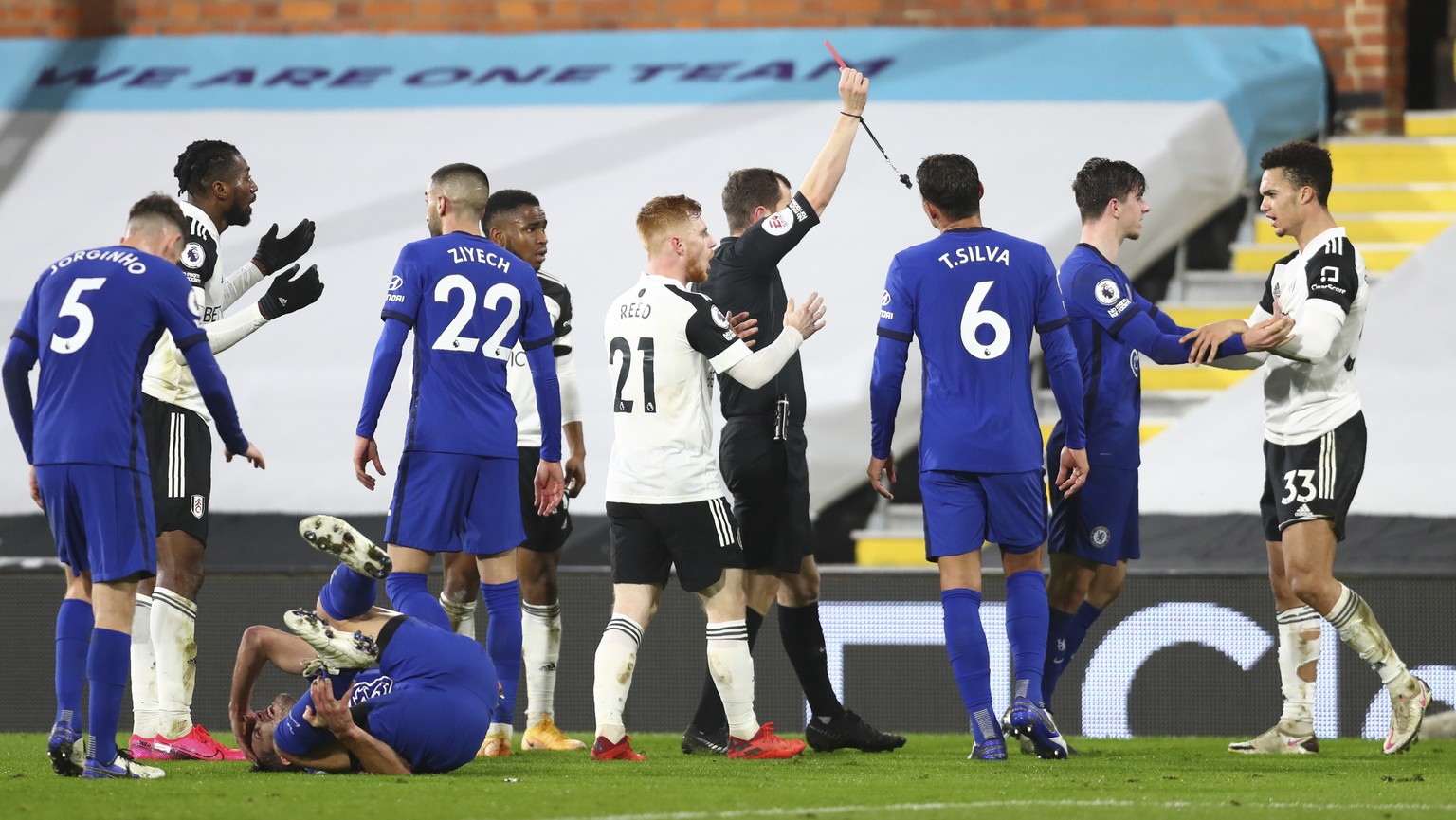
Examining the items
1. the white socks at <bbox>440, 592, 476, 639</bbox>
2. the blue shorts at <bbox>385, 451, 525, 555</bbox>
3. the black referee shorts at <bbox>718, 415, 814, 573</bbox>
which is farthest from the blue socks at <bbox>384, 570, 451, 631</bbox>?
the black referee shorts at <bbox>718, 415, 814, 573</bbox>

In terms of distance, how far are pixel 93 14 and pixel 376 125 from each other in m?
2.76

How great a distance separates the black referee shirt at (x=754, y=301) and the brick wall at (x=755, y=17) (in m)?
4.93

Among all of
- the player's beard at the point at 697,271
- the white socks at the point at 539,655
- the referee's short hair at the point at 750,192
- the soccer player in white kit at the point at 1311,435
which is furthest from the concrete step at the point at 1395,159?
the white socks at the point at 539,655

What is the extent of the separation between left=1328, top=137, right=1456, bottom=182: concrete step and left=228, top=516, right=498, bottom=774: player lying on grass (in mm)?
6924

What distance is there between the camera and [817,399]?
341 inches

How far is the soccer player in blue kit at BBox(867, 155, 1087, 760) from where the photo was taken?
5879 mm

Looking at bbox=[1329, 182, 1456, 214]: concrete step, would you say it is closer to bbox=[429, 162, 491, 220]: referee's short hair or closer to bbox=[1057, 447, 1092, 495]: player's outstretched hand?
bbox=[1057, 447, 1092, 495]: player's outstretched hand

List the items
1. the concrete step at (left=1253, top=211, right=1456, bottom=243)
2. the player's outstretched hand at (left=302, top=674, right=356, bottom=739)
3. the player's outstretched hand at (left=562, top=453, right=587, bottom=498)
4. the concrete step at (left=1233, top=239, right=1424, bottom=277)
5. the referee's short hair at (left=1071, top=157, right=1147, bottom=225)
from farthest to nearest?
the concrete step at (left=1253, top=211, right=1456, bottom=243) < the concrete step at (left=1233, top=239, right=1424, bottom=277) < the player's outstretched hand at (left=562, top=453, right=587, bottom=498) < the referee's short hair at (left=1071, top=157, right=1147, bottom=225) < the player's outstretched hand at (left=302, top=674, right=356, bottom=739)

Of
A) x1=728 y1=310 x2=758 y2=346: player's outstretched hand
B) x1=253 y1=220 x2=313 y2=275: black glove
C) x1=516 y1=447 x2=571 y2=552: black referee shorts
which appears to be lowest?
x1=516 y1=447 x2=571 y2=552: black referee shorts

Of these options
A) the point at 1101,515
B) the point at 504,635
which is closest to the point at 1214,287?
the point at 1101,515

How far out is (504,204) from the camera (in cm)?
686

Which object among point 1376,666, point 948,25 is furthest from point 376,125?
point 1376,666

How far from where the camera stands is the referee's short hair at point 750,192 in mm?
6617

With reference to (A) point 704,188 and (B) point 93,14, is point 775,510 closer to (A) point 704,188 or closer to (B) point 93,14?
(A) point 704,188
